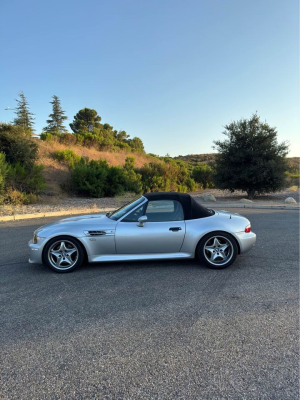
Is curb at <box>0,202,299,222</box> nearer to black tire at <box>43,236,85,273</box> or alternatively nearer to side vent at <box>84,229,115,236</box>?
black tire at <box>43,236,85,273</box>

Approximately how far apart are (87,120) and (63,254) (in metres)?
53.8

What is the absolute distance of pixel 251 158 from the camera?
55.8ft

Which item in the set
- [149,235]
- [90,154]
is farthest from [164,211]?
[90,154]

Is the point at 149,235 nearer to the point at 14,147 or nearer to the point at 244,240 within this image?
the point at 244,240

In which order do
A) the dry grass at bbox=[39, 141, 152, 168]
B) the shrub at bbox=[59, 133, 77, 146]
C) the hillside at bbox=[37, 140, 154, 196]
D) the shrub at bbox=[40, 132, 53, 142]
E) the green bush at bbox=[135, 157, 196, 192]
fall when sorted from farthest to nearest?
1. the shrub at bbox=[59, 133, 77, 146]
2. the shrub at bbox=[40, 132, 53, 142]
3. the dry grass at bbox=[39, 141, 152, 168]
4. the green bush at bbox=[135, 157, 196, 192]
5. the hillside at bbox=[37, 140, 154, 196]

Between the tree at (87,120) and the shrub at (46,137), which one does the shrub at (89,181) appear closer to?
the shrub at (46,137)

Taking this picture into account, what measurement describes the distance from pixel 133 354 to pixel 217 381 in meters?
0.77

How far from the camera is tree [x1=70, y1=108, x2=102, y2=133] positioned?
52.9 metres

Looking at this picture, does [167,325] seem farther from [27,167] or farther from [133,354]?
[27,167]

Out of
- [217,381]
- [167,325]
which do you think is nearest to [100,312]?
[167,325]

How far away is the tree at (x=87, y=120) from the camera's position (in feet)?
174

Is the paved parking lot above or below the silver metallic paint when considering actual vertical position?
below

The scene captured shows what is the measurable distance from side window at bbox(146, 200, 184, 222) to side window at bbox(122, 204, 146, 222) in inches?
4.2

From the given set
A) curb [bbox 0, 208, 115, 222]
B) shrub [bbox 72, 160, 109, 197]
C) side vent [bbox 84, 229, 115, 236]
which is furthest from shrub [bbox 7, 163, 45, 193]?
side vent [bbox 84, 229, 115, 236]
